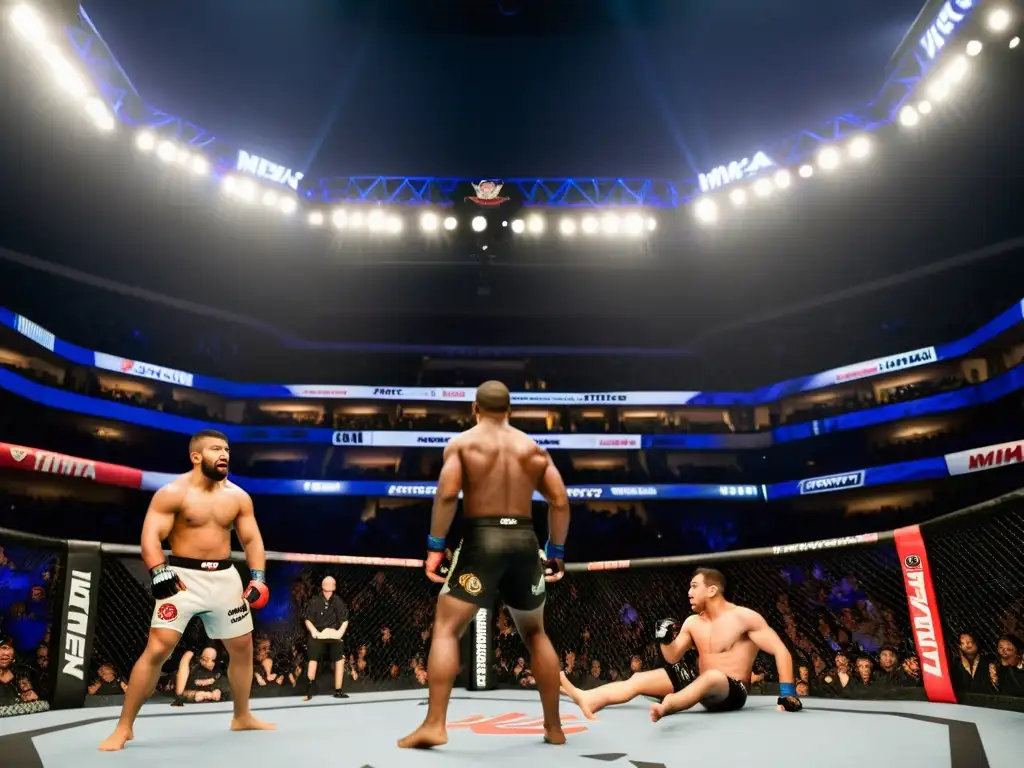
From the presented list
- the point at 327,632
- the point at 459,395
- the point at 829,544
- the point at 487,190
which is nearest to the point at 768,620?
the point at 829,544

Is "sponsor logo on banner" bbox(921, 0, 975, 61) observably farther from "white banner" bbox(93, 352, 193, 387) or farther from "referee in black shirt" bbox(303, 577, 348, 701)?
"white banner" bbox(93, 352, 193, 387)

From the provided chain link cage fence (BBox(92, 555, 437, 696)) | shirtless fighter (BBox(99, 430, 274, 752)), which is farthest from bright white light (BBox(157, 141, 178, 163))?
shirtless fighter (BBox(99, 430, 274, 752))

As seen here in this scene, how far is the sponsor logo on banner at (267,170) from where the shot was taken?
70.6ft

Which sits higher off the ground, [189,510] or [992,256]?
[992,256]

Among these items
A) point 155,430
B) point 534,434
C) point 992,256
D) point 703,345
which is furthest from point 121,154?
point 992,256

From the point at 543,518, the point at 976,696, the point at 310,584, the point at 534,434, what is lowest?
the point at 976,696

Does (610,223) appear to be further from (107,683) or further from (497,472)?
(497,472)

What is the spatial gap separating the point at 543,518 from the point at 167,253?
17.1m

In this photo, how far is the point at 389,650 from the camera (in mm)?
7520

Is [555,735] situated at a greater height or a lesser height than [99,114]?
lesser

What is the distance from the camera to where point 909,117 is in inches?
683

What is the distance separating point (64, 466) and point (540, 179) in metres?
16.6

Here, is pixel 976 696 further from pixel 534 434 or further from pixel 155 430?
pixel 155 430

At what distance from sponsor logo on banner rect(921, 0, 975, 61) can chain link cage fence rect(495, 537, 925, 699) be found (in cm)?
1238
